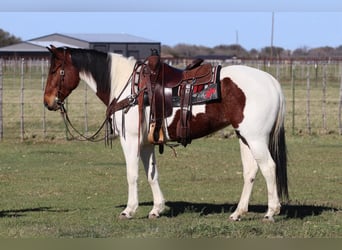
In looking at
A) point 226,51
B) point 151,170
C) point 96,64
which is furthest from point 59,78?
point 226,51

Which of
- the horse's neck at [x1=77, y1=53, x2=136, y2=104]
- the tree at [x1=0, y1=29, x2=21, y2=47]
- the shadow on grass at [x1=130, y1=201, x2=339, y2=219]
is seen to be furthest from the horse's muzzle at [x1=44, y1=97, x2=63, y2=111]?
the tree at [x1=0, y1=29, x2=21, y2=47]

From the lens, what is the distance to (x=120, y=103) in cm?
877

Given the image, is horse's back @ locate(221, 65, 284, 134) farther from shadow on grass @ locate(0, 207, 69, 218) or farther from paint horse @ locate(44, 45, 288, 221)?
shadow on grass @ locate(0, 207, 69, 218)

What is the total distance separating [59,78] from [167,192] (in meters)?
3.55

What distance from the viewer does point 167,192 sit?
11727mm

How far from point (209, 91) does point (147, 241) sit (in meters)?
3.04

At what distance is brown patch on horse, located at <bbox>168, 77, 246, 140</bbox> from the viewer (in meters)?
8.48

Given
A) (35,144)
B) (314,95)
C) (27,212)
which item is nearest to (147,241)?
(27,212)

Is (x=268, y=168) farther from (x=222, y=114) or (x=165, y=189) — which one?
(x=165, y=189)

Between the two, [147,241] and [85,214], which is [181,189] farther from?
[147,241]

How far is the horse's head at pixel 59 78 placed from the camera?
8.98 meters

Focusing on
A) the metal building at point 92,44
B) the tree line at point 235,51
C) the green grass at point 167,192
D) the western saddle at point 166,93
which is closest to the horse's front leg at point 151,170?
the green grass at point 167,192

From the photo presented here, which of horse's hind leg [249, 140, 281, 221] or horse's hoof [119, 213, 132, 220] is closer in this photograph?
horse's hind leg [249, 140, 281, 221]

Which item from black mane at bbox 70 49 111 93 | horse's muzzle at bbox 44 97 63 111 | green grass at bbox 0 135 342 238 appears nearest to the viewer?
green grass at bbox 0 135 342 238
